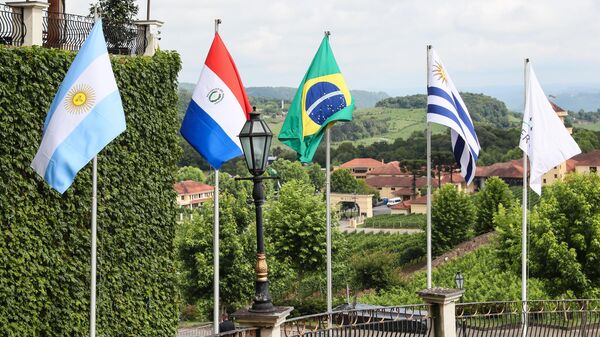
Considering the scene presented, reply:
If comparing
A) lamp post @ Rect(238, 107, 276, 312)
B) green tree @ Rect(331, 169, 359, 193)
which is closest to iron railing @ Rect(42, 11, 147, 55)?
lamp post @ Rect(238, 107, 276, 312)

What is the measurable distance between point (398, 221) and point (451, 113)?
299 ft

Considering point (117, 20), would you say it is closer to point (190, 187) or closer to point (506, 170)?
point (190, 187)

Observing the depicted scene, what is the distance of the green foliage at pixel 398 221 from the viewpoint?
104 meters

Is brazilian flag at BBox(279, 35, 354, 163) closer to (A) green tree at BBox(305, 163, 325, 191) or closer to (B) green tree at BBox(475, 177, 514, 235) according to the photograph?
(B) green tree at BBox(475, 177, 514, 235)

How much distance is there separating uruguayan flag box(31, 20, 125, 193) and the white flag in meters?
9.91

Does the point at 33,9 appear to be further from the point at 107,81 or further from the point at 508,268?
the point at 508,268

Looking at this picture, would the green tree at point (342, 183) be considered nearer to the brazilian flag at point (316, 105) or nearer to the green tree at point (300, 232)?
the green tree at point (300, 232)

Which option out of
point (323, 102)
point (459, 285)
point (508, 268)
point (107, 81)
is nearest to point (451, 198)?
point (508, 268)

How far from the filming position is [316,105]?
18.1 m

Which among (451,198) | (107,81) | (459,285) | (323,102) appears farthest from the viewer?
(451,198)

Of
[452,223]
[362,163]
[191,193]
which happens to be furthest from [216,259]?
[362,163]

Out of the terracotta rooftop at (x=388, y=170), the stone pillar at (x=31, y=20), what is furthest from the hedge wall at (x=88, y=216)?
the terracotta rooftop at (x=388, y=170)

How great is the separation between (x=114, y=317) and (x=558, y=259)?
24.0 metres

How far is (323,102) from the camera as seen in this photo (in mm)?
18156
